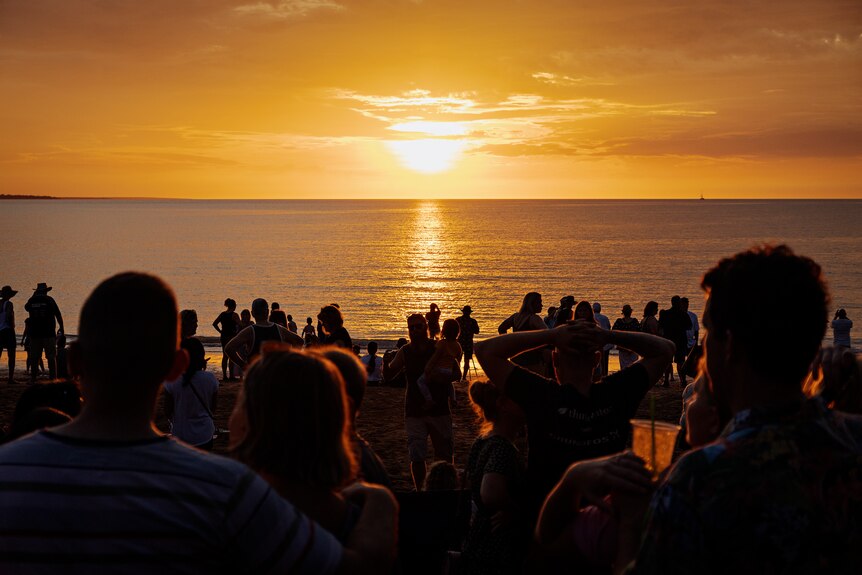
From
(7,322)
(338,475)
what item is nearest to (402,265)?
(7,322)

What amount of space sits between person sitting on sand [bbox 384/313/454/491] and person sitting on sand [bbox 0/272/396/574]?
5722mm

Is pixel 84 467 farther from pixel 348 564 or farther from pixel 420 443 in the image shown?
pixel 420 443

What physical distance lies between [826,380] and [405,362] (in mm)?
4831

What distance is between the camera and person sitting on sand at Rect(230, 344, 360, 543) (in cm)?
217

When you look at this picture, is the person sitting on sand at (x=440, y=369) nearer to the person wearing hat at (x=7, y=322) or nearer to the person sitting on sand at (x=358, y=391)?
the person sitting on sand at (x=358, y=391)

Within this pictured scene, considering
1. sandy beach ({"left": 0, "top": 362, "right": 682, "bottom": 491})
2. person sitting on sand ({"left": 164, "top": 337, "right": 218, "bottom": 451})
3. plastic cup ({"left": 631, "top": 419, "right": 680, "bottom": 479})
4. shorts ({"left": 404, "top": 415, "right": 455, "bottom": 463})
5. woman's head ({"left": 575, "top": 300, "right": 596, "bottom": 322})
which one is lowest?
sandy beach ({"left": 0, "top": 362, "right": 682, "bottom": 491})

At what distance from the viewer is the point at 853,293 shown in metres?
54.7

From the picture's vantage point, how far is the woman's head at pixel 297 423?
7.11 feet

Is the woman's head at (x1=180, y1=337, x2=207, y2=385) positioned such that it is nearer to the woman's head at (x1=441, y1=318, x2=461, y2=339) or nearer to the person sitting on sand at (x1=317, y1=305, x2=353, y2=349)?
the person sitting on sand at (x1=317, y1=305, x2=353, y2=349)

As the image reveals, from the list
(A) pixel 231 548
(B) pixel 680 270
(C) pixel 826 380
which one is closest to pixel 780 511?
(A) pixel 231 548

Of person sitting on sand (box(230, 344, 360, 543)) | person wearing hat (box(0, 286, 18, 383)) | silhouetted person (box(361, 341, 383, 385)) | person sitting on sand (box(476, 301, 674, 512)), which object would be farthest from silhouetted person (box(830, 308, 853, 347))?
person sitting on sand (box(230, 344, 360, 543))

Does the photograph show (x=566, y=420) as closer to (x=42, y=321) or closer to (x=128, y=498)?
(x=128, y=498)

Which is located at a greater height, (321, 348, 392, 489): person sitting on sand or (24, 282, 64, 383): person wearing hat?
(321, 348, 392, 489): person sitting on sand

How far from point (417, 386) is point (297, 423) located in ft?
18.1
